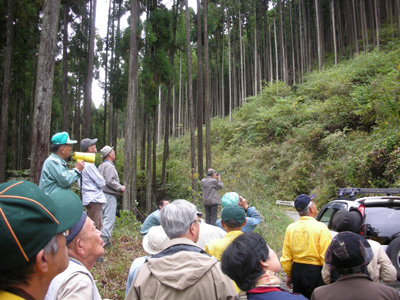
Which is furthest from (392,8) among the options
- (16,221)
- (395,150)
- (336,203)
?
(16,221)

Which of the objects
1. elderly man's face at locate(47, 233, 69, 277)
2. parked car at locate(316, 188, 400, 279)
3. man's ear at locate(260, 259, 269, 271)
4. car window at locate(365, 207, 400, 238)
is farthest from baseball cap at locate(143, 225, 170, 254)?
car window at locate(365, 207, 400, 238)

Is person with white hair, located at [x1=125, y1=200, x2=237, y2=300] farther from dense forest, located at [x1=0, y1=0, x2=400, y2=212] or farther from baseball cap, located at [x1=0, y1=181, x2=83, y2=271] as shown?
dense forest, located at [x1=0, y1=0, x2=400, y2=212]

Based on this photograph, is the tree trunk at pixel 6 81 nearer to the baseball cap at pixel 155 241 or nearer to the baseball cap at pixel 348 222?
the baseball cap at pixel 155 241

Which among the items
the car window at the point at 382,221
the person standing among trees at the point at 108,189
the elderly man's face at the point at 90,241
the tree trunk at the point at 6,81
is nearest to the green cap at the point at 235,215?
the elderly man's face at the point at 90,241

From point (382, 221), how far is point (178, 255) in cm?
456

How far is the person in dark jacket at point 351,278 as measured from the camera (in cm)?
235

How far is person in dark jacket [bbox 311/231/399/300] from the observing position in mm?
2354

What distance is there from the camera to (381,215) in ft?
18.2

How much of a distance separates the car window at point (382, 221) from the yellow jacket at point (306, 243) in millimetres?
1870

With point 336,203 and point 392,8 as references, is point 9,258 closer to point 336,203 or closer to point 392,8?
point 336,203

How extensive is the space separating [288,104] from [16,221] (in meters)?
25.4

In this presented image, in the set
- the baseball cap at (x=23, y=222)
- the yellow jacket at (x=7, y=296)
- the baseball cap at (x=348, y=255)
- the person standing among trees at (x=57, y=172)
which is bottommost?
the baseball cap at (x=348, y=255)

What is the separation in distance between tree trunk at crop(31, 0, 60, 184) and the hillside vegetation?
2375 mm

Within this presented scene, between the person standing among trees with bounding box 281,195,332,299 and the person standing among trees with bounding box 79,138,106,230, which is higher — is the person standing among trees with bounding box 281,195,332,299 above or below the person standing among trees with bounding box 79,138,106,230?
below
